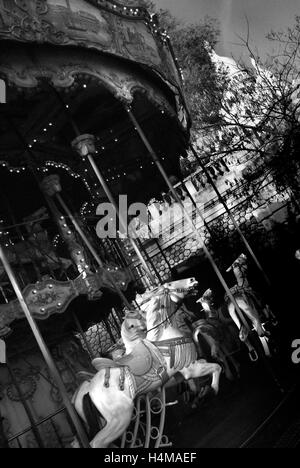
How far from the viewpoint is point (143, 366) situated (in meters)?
5.74

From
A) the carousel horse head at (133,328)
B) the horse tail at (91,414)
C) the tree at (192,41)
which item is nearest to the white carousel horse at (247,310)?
the carousel horse head at (133,328)

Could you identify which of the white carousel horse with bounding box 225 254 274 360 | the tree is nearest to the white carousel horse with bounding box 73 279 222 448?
the white carousel horse with bounding box 225 254 274 360

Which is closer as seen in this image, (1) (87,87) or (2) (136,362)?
(2) (136,362)

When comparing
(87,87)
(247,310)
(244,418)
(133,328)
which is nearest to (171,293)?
(133,328)

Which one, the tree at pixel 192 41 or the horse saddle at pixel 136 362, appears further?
the tree at pixel 192 41

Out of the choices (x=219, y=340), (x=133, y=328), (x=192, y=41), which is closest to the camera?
(x=133, y=328)

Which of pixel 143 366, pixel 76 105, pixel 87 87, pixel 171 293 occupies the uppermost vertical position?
pixel 76 105

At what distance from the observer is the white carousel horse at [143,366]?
17.0ft

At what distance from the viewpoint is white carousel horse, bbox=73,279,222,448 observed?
5172 mm

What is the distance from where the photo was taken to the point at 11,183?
1052cm

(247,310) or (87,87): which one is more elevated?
(87,87)

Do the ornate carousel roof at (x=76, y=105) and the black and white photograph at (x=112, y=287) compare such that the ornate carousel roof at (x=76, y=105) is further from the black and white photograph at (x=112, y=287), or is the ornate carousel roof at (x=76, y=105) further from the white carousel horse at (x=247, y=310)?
the white carousel horse at (x=247, y=310)

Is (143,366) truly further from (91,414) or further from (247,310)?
(247,310)
